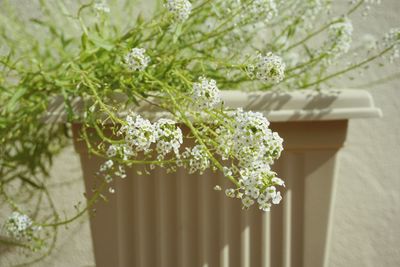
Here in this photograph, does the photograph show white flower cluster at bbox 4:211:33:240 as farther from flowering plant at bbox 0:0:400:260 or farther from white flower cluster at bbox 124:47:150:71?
white flower cluster at bbox 124:47:150:71

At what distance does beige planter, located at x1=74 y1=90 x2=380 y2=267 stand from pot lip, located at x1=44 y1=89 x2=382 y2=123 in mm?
16

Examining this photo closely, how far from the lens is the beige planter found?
28.3 inches

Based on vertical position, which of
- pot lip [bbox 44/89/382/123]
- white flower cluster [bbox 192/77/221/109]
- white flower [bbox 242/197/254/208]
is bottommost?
white flower [bbox 242/197/254/208]

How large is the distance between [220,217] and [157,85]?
0.63ft

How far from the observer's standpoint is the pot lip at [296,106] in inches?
26.9

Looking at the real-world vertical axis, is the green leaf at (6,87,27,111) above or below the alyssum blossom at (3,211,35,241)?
above

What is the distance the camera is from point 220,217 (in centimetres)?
74

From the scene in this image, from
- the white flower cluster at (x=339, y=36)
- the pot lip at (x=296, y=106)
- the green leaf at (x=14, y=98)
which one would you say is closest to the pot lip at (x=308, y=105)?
the pot lip at (x=296, y=106)

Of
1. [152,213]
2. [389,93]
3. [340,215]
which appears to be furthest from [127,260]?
[389,93]

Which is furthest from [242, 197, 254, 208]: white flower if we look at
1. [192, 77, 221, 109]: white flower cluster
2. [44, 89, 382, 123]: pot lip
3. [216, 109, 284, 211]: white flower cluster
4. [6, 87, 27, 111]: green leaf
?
[6, 87, 27, 111]: green leaf

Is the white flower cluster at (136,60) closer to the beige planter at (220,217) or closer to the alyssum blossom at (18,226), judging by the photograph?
the beige planter at (220,217)

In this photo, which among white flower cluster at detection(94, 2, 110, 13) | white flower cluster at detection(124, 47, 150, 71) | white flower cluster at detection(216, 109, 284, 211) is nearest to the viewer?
white flower cluster at detection(216, 109, 284, 211)

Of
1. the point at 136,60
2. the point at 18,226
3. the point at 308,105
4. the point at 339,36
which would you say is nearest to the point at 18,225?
the point at 18,226

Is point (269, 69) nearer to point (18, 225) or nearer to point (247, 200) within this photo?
point (247, 200)
